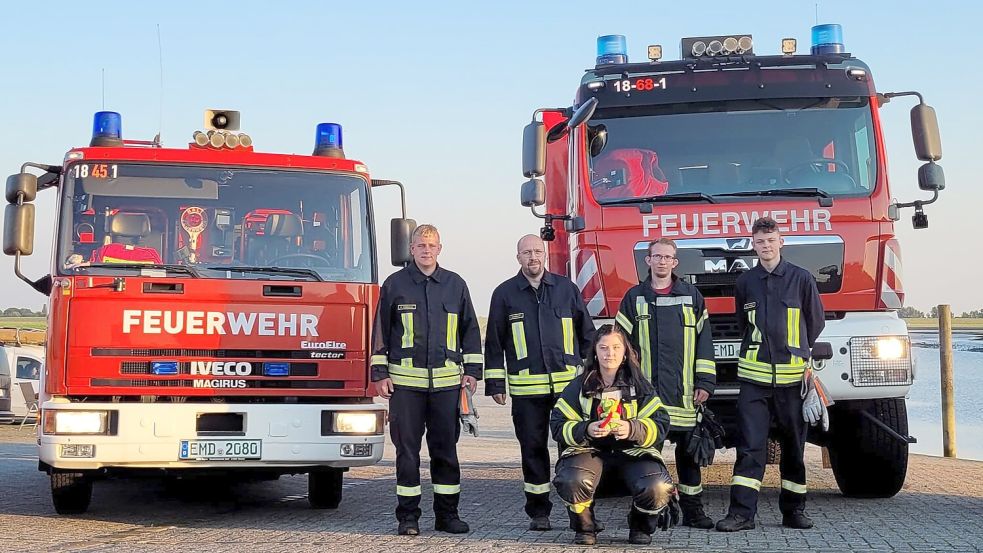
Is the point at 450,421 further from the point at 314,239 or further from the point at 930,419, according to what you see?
the point at 930,419

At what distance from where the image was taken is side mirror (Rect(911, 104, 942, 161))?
8.79 metres

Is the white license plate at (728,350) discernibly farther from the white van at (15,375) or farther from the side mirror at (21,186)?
the white van at (15,375)

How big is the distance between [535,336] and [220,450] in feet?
7.14

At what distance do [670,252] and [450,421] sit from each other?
178 cm

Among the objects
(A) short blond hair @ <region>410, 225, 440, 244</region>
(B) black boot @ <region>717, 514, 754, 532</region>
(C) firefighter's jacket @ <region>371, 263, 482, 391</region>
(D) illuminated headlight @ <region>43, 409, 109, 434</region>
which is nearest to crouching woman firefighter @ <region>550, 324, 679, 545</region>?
(B) black boot @ <region>717, 514, 754, 532</region>

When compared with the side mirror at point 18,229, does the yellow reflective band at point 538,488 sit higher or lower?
lower

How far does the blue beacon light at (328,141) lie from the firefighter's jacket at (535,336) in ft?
6.37

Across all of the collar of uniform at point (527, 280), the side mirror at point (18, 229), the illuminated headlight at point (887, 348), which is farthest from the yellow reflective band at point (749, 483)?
the side mirror at point (18, 229)

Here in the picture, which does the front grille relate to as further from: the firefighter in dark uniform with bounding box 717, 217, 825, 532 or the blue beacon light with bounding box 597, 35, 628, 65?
the blue beacon light with bounding box 597, 35, 628, 65

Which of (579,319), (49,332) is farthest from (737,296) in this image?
(49,332)

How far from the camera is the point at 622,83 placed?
29.5ft

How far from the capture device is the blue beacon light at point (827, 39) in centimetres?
941

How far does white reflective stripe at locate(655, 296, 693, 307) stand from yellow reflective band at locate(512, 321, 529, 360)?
2.92 feet

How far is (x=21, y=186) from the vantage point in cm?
782
